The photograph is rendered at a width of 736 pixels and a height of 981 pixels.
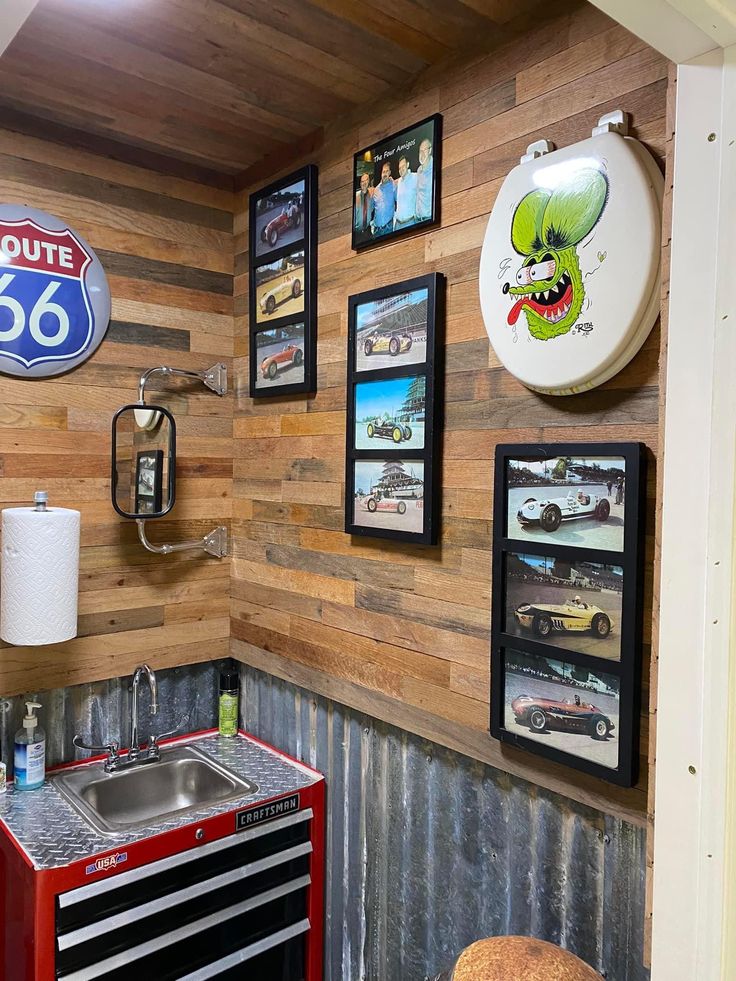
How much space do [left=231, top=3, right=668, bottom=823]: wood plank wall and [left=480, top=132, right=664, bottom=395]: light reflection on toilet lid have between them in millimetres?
58

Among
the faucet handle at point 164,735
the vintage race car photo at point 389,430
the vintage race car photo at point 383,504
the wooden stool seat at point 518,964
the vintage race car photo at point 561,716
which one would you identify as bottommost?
the faucet handle at point 164,735

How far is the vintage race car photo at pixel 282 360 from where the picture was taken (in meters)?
2.14

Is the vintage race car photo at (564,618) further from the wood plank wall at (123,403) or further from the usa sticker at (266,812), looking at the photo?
the wood plank wall at (123,403)

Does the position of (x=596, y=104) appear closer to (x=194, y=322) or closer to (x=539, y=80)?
(x=539, y=80)

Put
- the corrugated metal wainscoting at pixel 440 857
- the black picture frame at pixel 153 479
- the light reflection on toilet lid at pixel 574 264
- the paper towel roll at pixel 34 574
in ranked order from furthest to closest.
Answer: the black picture frame at pixel 153 479 → the paper towel roll at pixel 34 574 → the corrugated metal wainscoting at pixel 440 857 → the light reflection on toilet lid at pixel 574 264

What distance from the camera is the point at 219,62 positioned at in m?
1.75

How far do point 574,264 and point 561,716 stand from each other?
2.78ft

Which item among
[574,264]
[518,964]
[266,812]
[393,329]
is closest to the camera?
[518,964]

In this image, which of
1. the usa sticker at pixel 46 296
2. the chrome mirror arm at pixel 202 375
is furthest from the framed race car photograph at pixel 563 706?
the usa sticker at pixel 46 296

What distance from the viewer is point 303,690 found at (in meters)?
2.19

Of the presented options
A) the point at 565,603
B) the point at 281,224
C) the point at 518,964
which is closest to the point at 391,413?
the point at 565,603

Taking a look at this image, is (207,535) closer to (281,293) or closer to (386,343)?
(281,293)

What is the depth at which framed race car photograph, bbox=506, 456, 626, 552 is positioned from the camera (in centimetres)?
134

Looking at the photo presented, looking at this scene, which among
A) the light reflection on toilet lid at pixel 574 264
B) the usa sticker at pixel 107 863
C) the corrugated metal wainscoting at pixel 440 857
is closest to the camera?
the light reflection on toilet lid at pixel 574 264
